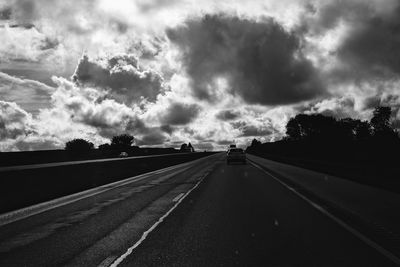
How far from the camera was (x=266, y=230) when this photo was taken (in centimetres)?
818

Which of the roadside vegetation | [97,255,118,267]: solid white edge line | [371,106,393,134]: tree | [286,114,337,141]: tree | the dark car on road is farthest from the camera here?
[286,114,337,141]: tree

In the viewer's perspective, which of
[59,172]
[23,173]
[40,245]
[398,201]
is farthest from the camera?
[59,172]

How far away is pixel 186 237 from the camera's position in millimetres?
7570

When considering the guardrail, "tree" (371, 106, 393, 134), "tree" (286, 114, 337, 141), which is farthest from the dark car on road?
"tree" (286, 114, 337, 141)

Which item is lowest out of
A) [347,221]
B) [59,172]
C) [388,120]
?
[347,221]

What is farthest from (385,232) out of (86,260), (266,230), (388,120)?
(388,120)

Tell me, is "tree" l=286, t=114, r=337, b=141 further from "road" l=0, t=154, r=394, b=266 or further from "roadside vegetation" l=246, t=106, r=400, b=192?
"road" l=0, t=154, r=394, b=266

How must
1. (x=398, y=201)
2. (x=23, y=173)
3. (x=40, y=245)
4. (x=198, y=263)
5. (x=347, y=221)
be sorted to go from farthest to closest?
1. (x=23, y=173)
2. (x=398, y=201)
3. (x=347, y=221)
4. (x=40, y=245)
5. (x=198, y=263)

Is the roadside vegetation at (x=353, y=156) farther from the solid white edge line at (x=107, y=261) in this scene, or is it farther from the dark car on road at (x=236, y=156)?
the solid white edge line at (x=107, y=261)

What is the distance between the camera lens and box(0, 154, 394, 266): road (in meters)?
5.98

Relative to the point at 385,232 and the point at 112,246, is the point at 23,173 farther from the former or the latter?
→ the point at 385,232

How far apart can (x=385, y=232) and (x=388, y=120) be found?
114314 millimetres

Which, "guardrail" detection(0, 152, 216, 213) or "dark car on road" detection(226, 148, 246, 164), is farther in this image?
"dark car on road" detection(226, 148, 246, 164)

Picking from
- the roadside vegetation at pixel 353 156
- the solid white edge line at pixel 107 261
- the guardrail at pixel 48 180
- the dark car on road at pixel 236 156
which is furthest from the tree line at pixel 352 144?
the solid white edge line at pixel 107 261
